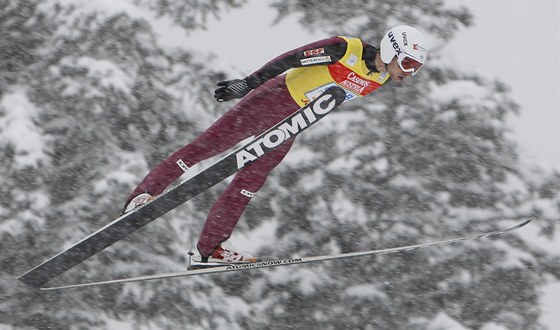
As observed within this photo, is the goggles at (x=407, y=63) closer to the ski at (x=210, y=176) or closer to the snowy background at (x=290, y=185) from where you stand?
the ski at (x=210, y=176)

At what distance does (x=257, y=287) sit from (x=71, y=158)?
2.16 meters

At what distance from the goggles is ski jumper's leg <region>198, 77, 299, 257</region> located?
0.89 meters

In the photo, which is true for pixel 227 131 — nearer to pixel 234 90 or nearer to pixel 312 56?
pixel 234 90

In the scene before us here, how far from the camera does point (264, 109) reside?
620cm

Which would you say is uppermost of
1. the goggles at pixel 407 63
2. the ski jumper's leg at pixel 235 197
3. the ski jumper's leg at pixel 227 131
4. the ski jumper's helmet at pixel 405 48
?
the ski jumper's leg at pixel 227 131

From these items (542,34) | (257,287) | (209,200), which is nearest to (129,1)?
(209,200)

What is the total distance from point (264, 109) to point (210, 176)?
0.62 metres

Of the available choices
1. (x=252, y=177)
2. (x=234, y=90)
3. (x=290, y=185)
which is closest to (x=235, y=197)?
(x=252, y=177)

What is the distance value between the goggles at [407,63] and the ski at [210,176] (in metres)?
0.44

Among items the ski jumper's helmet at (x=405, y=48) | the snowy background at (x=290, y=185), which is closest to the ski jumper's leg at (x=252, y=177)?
the ski jumper's helmet at (x=405, y=48)

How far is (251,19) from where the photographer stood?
354 inches

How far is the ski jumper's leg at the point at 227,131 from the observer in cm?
618

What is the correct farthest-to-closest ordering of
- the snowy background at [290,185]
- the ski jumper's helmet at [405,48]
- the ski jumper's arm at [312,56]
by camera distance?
1. the snowy background at [290,185]
2. the ski jumper's arm at [312,56]
3. the ski jumper's helmet at [405,48]

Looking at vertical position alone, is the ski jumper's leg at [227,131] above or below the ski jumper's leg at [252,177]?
above
